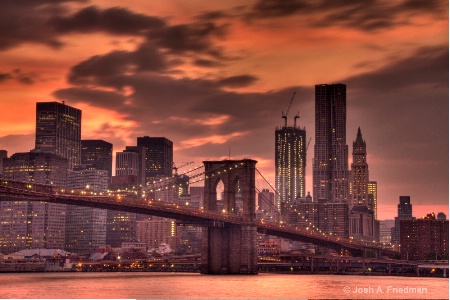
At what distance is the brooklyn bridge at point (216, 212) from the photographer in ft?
219

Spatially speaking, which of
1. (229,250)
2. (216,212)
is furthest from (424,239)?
(216,212)

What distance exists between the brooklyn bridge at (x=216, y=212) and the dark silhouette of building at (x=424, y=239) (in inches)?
1735

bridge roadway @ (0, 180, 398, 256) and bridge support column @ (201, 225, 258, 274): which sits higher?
bridge roadway @ (0, 180, 398, 256)

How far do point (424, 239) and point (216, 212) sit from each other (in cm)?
6673

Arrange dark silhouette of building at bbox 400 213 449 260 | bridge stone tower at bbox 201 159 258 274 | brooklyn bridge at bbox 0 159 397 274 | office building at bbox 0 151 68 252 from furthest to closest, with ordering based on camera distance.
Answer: office building at bbox 0 151 68 252 < dark silhouette of building at bbox 400 213 449 260 < bridge stone tower at bbox 201 159 258 274 < brooklyn bridge at bbox 0 159 397 274

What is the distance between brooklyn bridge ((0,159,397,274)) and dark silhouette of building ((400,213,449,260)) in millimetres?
44074

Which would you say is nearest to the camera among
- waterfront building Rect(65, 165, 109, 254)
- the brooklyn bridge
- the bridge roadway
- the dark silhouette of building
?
the bridge roadway

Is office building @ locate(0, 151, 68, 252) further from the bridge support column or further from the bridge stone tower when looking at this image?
the bridge support column

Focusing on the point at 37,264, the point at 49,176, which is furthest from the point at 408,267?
the point at 49,176

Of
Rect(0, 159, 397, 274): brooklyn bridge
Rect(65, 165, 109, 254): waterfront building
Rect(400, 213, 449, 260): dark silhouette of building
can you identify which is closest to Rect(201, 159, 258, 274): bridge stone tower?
Rect(0, 159, 397, 274): brooklyn bridge

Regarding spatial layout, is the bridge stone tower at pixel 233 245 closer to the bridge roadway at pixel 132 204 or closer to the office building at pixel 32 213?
the bridge roadway at pixel 132 204

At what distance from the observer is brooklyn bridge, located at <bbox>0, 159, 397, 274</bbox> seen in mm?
66812

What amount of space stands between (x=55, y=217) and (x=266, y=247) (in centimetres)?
4698

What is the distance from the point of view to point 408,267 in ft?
337
